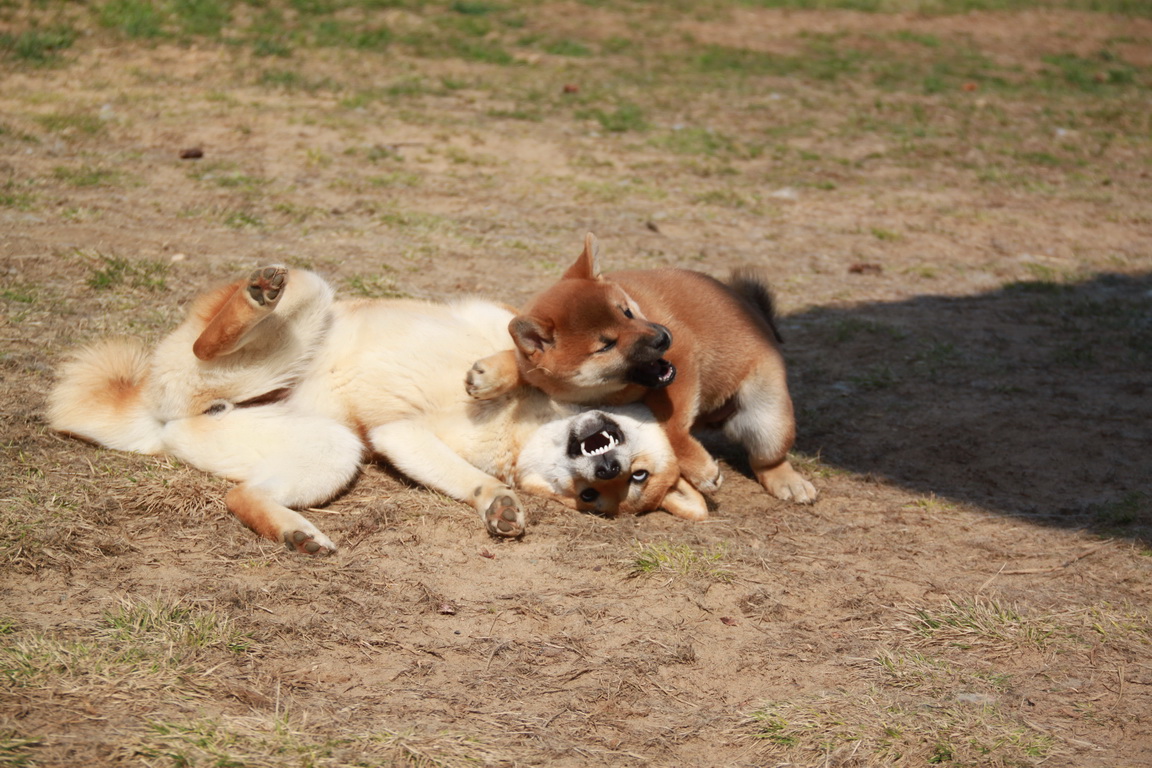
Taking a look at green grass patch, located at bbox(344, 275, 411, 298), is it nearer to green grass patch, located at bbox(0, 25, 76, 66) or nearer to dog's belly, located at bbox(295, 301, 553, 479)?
dog's belly, located at bbox(295, 301, 553, 479)

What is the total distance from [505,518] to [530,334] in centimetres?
75

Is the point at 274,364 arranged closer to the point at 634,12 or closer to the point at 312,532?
the point at 312,532

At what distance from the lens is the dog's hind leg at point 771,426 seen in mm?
4676

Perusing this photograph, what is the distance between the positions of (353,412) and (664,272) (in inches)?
66.0

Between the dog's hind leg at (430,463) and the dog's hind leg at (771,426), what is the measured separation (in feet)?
4.20

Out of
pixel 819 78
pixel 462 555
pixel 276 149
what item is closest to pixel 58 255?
pixel 276 149

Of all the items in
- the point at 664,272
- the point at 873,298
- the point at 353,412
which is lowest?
the point at 873,298

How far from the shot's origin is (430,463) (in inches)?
165

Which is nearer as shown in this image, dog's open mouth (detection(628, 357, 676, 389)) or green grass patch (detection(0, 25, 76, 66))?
dog's open mouth (detection(628, 357, 676, 389))

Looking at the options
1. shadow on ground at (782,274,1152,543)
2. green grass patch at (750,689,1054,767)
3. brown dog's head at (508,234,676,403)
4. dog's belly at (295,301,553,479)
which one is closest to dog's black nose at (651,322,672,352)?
brown dog's head at (508,234,676,403)

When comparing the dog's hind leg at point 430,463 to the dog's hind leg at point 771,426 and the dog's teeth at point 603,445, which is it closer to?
the dog's teeth at point 603,445

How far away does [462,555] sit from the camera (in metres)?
3.83

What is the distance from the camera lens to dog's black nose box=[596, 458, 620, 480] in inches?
159

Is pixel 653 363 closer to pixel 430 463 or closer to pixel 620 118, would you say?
pixel 430 463
